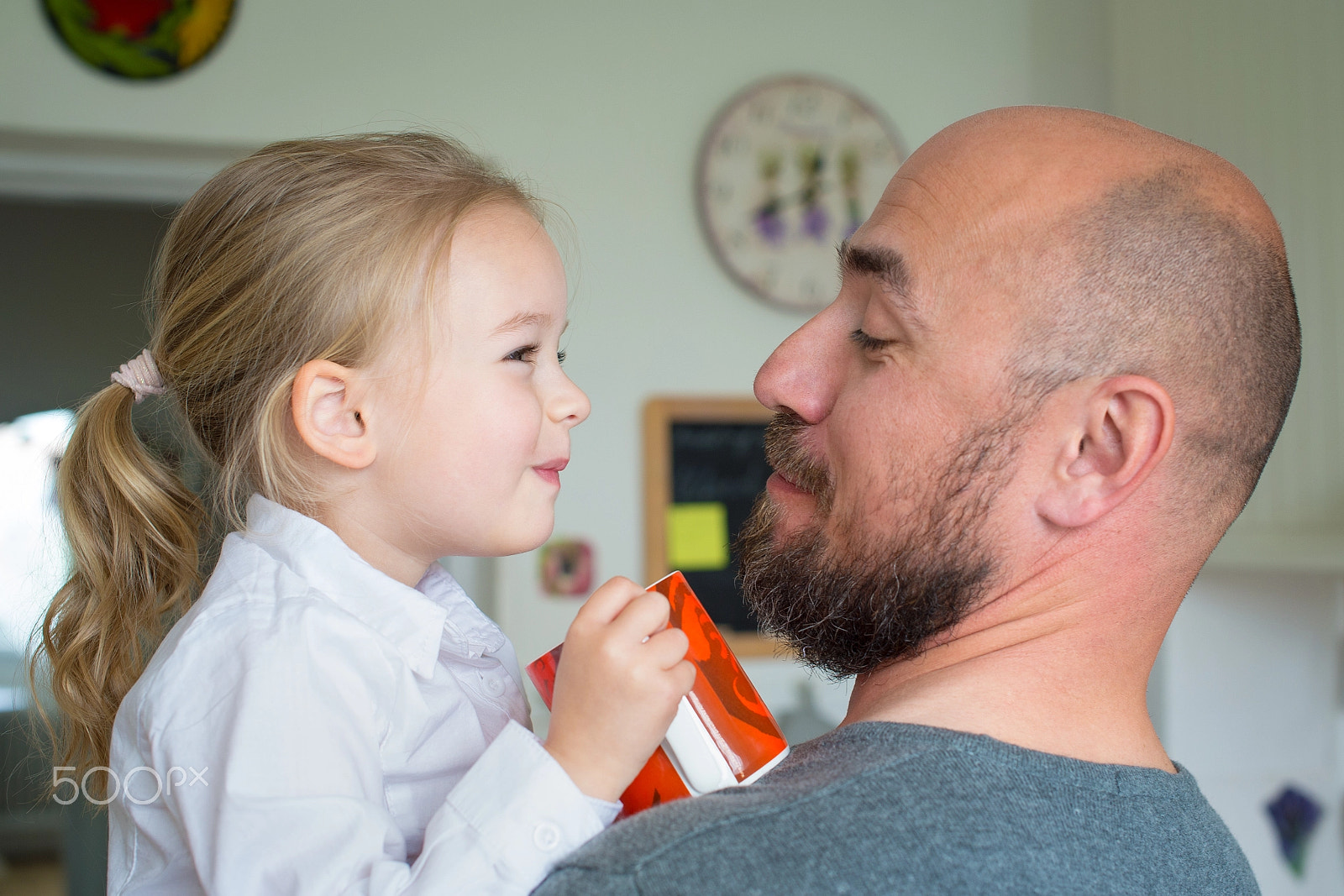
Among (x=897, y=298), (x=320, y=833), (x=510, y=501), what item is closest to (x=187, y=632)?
(x=320, y=833)

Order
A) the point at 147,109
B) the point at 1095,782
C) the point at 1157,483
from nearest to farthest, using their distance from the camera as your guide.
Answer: the point at 1095,782 → the point at 1157,483 → the point at 147,109

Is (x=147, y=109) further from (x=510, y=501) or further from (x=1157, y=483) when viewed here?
(x=1157, y=483)

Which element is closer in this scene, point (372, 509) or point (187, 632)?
point (187, 632)

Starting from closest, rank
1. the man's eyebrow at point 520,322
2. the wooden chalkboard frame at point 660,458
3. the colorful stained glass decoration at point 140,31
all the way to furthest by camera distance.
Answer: the man's eyebrow at point 520,322, the colorful stained glass decoration at point 140,31, the wooden chalkboard frame at point 660,458

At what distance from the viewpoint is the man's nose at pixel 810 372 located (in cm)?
97

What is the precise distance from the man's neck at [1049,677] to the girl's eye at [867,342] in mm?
228

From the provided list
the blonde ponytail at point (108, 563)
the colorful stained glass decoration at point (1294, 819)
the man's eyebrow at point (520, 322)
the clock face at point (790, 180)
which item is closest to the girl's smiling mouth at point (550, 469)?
the man's eyebrow at point (520, 322)

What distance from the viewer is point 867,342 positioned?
3.05 feet

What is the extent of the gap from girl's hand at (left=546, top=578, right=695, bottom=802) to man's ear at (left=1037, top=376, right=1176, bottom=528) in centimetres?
32

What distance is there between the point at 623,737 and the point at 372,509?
351mm

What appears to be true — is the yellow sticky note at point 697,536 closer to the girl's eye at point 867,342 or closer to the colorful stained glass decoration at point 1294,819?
the colorful stained glass decoration at point 1294,819

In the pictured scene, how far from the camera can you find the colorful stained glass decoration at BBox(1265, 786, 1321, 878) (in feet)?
6.84

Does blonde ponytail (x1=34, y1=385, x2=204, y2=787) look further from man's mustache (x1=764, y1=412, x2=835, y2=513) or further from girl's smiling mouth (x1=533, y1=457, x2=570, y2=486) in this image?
man's mustache (x1=764, y1=412, x2=835, y2=513)

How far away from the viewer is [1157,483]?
82 centimetres
